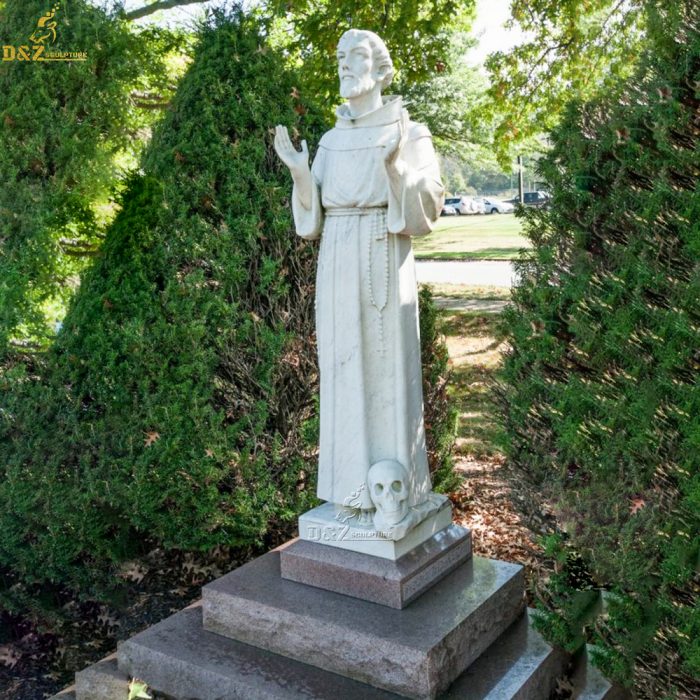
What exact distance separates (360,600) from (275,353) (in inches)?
83.4

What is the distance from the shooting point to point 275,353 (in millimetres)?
5418

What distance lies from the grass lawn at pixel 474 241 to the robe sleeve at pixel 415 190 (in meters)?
15.2

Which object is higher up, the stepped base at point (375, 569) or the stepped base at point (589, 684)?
the stepped base at point (375, 569)

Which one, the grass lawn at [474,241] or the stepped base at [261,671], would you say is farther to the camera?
the grass lawn at [474,241]

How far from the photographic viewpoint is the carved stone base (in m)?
3.84

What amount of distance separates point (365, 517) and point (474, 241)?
26383mm

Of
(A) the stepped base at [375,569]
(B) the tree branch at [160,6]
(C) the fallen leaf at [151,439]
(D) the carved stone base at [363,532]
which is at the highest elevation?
(B) the tree branch at [160,6]

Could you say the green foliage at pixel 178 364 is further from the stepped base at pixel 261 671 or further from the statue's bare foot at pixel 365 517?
the statue's bare foot at pixel 365 517

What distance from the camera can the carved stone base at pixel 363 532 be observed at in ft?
12.6

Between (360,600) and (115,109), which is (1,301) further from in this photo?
(360,600)

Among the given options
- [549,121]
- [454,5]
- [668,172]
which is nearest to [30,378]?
[668,172]

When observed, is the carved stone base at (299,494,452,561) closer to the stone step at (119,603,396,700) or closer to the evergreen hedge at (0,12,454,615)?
the stone step at (119,603,396,700)

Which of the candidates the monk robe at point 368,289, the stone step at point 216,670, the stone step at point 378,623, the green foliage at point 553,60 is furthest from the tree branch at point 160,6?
the stone step at point 216,670

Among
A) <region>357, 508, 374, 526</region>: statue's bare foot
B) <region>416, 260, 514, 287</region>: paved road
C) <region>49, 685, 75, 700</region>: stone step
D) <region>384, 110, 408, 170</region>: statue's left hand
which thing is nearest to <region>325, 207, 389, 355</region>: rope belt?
<region>384, 110, 408, 170</region>: statue's left hand
